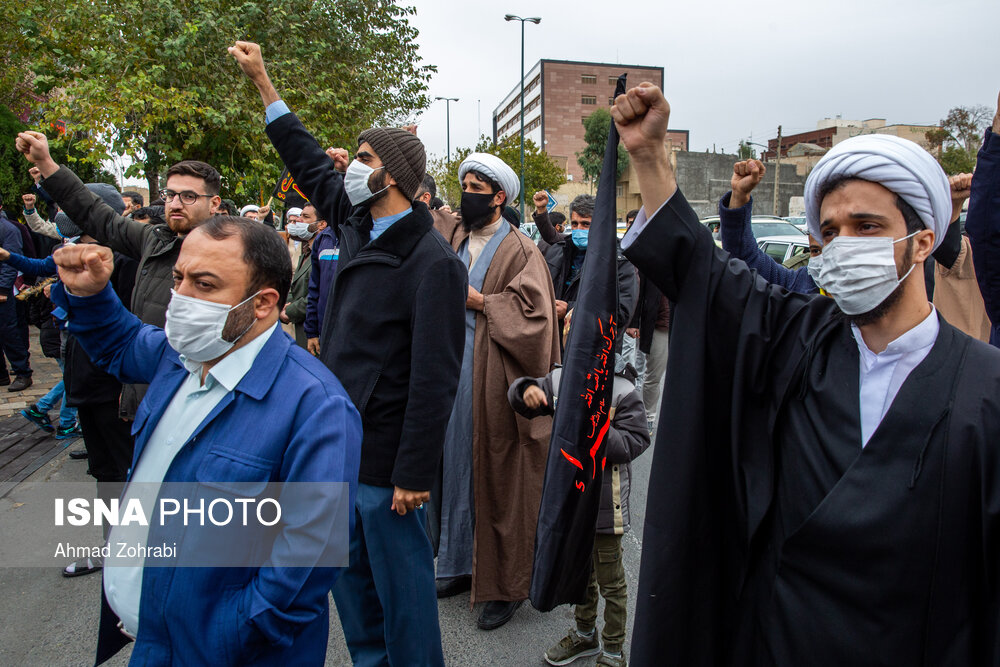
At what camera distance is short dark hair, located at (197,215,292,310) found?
1897 millimetres

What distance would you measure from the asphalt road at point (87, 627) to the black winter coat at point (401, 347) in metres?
1.33

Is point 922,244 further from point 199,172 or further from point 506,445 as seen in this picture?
point 199,172

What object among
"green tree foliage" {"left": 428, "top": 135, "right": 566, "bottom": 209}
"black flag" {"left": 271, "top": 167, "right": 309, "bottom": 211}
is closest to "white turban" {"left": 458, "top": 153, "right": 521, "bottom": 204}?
"black flag" {"left": 271, "top": 167, "right": 309, "bottom": 211}

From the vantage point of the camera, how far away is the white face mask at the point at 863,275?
1540 millimetres

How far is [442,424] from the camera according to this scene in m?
2.48

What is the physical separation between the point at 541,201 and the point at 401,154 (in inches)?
209

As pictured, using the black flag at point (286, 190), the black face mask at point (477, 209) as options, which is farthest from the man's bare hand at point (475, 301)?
the black flag at point (286, 190)

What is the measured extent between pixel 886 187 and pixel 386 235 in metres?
1.64

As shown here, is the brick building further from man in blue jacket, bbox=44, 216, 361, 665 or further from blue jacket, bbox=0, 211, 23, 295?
man in blue jacket, bbox=44, 216, 361, 665

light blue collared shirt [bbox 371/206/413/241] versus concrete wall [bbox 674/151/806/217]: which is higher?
concrete wall [bbox 674/151/806/217]

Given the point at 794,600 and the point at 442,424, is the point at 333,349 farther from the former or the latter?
the point at 794,600

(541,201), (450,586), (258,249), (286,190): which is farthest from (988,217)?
(541,201)

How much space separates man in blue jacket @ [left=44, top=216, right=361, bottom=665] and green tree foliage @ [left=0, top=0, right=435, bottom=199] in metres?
9.08

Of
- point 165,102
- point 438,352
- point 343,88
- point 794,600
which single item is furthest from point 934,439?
point 343,88
